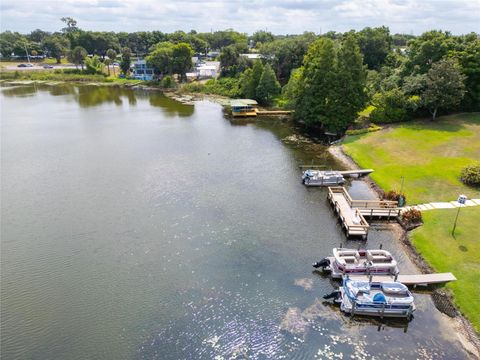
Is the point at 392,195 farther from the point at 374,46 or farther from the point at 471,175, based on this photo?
the point at 374,46

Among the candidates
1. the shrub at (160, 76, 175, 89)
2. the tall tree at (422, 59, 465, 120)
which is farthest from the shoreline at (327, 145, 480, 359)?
the shrub at (160, 76, 175, 89)

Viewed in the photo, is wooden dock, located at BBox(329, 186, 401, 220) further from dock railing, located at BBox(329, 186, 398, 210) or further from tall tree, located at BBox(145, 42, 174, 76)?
tall tree, located at BBox(145, 42, 174, 76)

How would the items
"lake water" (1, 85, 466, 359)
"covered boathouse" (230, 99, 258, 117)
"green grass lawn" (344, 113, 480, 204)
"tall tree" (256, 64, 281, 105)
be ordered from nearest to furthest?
"lake water" (1, 85, 466, 359) < "green grass lawn" (344, 113, 480, 204) < "covered boathouse" (230, 99, 258, 117) < "tall tree" (256, 64, 281, 105)

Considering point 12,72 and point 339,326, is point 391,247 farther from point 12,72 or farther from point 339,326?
point 12,72

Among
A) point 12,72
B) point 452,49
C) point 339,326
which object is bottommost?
point 339,326

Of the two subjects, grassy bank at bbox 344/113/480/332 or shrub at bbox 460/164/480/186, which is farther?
shrub at bbox 460/164/480/186

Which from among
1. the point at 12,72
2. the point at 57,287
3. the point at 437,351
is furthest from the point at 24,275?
the point at 12,72

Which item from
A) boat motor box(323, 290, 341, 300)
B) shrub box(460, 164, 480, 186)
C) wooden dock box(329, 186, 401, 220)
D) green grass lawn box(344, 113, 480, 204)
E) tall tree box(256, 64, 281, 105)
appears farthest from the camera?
tall tree box(256, 64, 281, 105)
